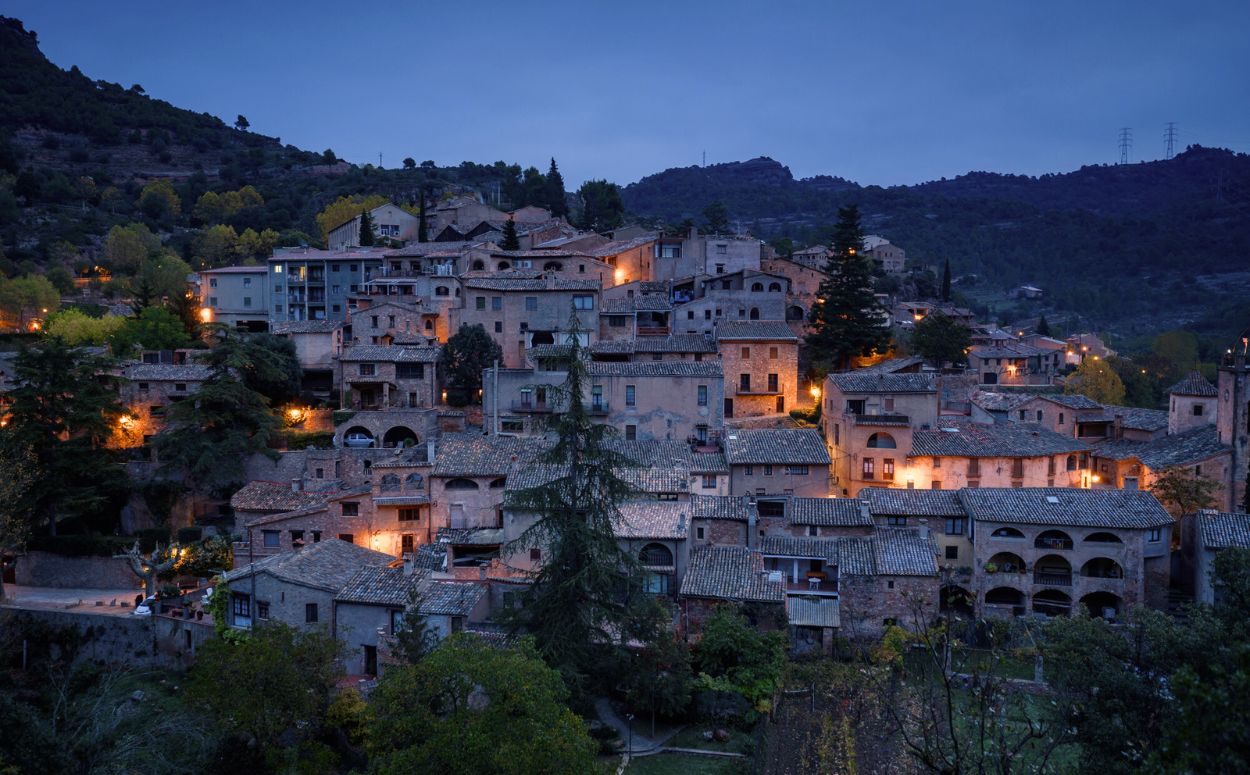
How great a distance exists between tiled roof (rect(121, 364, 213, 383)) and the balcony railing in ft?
115

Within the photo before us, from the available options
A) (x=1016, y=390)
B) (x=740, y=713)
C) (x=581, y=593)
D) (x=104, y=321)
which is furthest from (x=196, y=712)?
(x=1016, y=390)

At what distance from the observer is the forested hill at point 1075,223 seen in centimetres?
10694

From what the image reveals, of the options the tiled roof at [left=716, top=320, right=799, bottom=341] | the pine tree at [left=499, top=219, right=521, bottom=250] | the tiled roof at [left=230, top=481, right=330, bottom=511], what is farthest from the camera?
the pine tree at [left=499, top=219, right=521, bottom=250]

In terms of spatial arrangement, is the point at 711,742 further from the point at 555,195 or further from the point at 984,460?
the point at 555,195

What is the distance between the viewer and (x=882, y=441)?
123 feet

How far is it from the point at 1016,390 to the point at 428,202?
61.4 m

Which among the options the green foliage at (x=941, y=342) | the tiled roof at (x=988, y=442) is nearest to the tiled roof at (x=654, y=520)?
the tiled roof at (x=988, y=442)

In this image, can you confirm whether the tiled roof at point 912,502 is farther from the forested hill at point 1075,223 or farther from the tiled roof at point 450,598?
the forested hill at point 1075,223

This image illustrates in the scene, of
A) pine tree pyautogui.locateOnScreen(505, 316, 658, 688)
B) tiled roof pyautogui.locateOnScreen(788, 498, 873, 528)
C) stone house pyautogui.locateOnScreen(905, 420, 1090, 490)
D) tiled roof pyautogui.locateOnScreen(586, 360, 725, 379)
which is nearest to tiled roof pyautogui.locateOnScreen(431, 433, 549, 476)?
tiled roof pyautogui.locateOnScreen(586, 360, 725, 379)

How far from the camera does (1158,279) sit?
371ft

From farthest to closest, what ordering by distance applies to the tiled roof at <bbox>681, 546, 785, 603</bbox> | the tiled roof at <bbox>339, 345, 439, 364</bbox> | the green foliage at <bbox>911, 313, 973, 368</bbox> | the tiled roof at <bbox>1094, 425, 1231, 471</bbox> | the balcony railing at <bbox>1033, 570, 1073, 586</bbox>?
1. the green foliage at <bbox>911, 313, 973, 368</bbox>
2. the tiled roof at <bbox>339, 345, 439, 364</bbox>
3. the tiled roof at <bbox>1094, 425, 1231, 471</bbox>
4. the balcony railing at <bbox>1033, 570, 1073, 586</bbox>
5. the tiled roof at <bbox>681, 546, 785, 603</bbox>

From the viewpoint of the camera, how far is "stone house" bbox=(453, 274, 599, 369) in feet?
153

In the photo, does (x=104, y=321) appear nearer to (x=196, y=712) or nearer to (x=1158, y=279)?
(x=196, y=712)

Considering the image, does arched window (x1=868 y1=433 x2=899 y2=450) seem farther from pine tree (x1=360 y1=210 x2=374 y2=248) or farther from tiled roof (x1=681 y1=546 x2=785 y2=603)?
pine tree (x1=360 y1=210 x2=374 y2=248)
